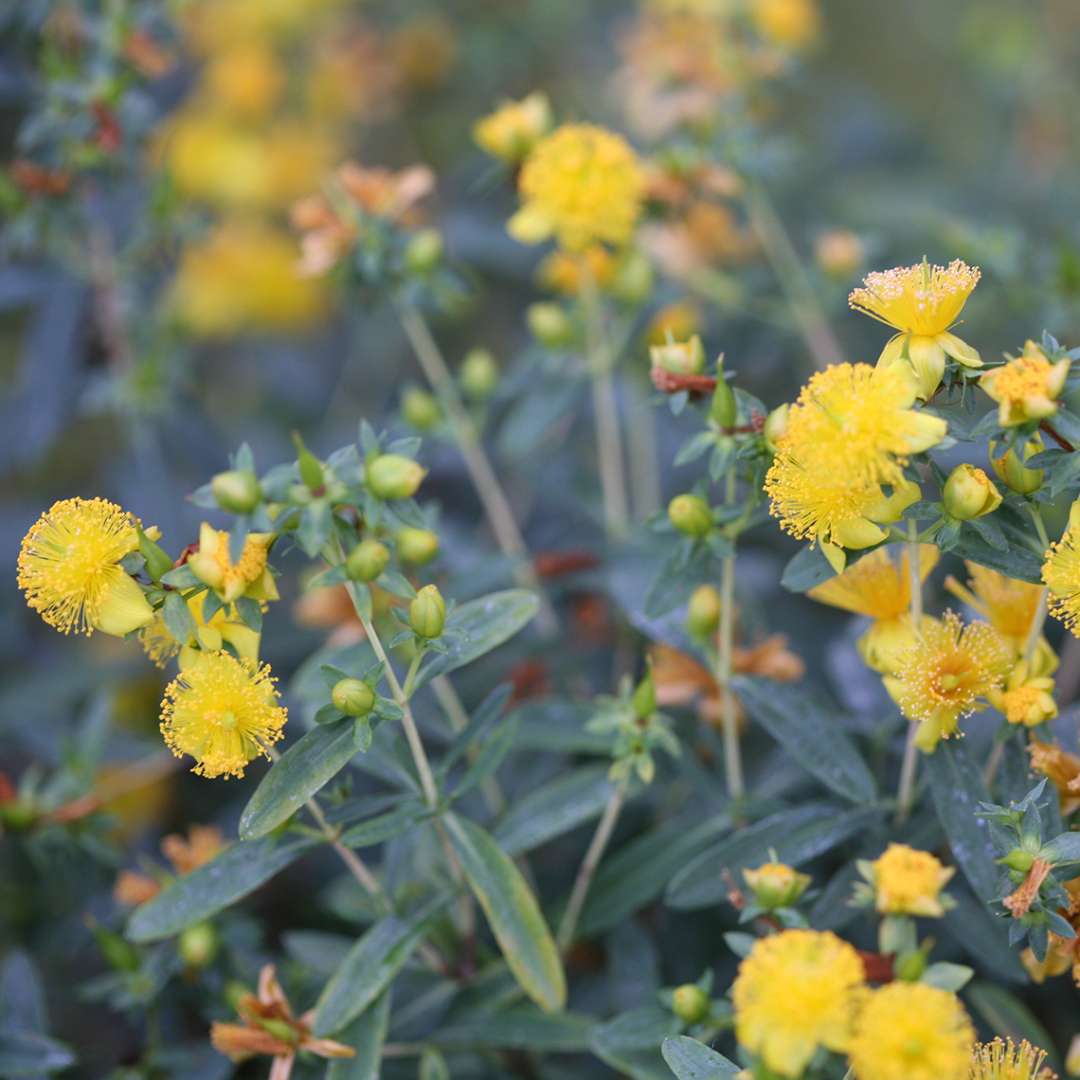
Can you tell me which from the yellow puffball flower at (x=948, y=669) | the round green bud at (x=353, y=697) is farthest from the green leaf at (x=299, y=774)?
the yellow puffball flower at (x=948, y=669)

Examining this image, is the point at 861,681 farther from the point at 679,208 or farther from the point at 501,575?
the point at 679,208

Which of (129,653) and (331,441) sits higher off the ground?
(331,441)

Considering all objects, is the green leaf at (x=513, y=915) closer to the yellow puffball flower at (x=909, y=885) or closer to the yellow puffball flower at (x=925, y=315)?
the yellow puffball flower at (x=909, y=885)

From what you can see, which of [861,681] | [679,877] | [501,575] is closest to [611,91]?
[501,575]

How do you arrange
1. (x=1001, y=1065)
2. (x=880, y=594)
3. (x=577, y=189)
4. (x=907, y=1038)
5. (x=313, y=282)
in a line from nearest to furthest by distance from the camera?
(x=907, y=1038)
(x=1001, y=1065)
(x=880, y=594)
(x=577, y=189)
(x=313, y=282)

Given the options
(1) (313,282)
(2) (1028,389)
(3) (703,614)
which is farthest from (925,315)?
(1) (313,282)

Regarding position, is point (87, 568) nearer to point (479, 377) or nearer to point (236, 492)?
point (236, 492)
